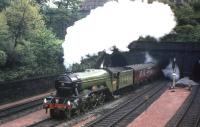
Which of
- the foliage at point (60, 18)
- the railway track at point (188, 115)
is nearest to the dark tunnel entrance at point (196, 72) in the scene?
the railway track at point (188, 115)

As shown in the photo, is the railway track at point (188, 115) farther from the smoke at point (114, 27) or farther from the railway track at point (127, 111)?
the smoke at point (114, 27)

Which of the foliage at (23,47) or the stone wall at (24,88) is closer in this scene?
the stone wall at (24,88)

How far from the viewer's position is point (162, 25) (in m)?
48.5

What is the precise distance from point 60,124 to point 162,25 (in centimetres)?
2918

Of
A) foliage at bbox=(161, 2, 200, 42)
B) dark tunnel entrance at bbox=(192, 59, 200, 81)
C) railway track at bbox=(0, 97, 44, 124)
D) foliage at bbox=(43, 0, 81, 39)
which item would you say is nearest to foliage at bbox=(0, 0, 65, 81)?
railway track at bbox=(0, 97, 44, 124)

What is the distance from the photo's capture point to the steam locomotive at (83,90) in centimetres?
2415

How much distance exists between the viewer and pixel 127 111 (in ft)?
87.4

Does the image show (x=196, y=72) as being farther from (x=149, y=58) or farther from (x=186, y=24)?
(x=186, y=24)

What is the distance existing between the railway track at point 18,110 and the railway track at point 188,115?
10.3m

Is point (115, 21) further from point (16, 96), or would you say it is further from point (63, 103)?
point (63, 103)

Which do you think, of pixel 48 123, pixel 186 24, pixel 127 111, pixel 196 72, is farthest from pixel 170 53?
pixel 48 123

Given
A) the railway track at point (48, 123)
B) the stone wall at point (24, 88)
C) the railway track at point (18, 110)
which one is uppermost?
the stone wall at point (24, 88)

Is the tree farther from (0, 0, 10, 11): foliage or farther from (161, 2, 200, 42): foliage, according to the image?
(161, 2, 200, 42): foliage

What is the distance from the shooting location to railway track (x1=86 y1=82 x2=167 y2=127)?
22.5 metres
